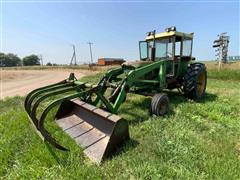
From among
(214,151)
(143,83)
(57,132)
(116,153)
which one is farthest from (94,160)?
(143,83)

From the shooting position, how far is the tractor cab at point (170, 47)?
6.48 metres

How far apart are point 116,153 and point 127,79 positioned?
6.27ft

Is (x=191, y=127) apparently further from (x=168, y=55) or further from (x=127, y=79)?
(x=168, y=55)

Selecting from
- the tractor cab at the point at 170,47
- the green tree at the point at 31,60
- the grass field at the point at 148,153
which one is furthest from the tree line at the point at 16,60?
the grass field at the point at 148,153

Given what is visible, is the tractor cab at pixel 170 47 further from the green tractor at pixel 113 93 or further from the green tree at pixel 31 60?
the green tree at pixel 31 60

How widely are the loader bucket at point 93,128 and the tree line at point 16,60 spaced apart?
113 meters

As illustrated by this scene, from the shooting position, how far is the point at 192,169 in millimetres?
2816

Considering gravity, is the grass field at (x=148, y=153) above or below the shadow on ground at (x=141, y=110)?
below

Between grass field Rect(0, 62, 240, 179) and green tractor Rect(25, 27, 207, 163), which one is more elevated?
green tractor Rect(25, 27, 207, 163)

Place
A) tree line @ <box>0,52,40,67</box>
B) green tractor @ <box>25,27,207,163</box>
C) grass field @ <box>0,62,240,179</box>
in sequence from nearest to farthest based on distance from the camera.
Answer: grass field @ <box>0,62,240,179</box> → green tractor @ <box>25,27,207,163</box> → tree line @ <box>0,52,40,67</box>

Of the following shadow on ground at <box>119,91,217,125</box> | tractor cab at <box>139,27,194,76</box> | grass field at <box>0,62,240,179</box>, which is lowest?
grass field at <box>0,62,240,179</box>

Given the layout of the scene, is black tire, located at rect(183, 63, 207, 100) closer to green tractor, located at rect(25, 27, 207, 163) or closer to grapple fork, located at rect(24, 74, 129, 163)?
green tractor, located at rect(25, 27, 207, 163)

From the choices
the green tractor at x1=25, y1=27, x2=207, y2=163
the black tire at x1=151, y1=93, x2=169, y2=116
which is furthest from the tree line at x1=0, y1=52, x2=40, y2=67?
the black tire at x1=151, y1=93, x2=169, y2=116

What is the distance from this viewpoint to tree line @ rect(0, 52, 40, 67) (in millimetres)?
102887
